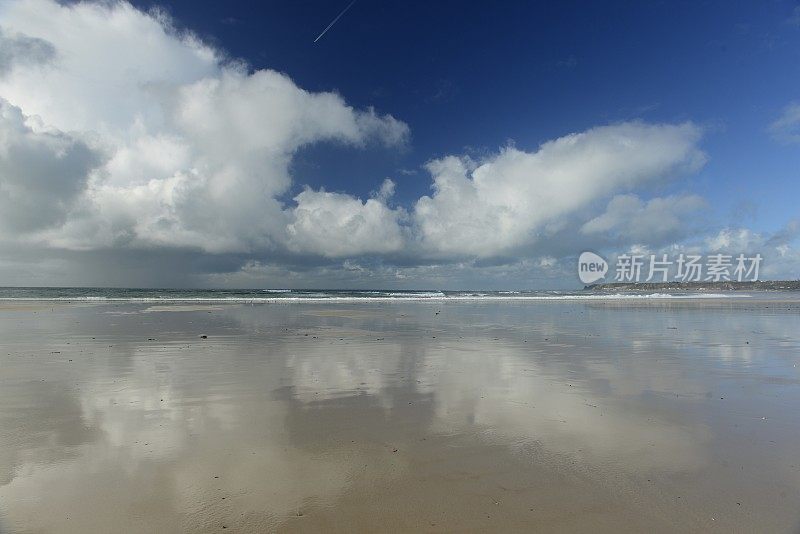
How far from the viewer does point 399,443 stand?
5.28 meters

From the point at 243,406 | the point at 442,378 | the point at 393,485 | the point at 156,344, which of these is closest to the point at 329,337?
the point at 156,344

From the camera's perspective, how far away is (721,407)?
678cm

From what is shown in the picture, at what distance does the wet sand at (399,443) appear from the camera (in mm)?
3713

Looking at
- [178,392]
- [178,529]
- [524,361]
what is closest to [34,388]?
[178,392]

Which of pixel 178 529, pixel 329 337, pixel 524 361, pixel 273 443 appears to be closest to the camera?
pixel 178 529

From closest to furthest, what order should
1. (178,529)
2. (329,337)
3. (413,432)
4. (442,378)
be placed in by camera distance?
(178,529)
(413,432)
(442,378)
(329,337)

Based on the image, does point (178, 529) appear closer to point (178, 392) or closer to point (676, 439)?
point (178, 392)

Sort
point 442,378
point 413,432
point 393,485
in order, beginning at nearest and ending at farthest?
point 393,485 → point 413,432 → point 442,378

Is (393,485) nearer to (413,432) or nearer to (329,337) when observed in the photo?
(413,432)

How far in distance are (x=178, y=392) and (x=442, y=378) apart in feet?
16.7

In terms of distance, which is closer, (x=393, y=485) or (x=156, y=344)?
(x=393, y=485)

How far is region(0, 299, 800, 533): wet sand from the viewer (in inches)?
146

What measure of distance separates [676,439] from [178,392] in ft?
26.4

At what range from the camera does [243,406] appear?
6.82 metres
